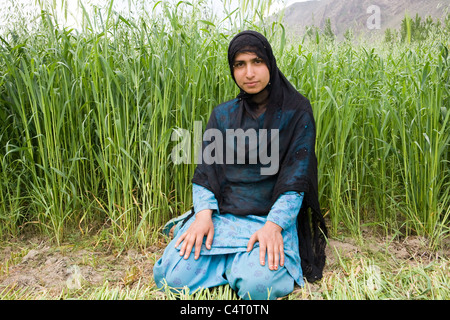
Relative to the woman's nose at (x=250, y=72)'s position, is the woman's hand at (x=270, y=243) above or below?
below

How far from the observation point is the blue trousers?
1434mm

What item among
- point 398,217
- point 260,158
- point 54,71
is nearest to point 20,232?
point 54,71

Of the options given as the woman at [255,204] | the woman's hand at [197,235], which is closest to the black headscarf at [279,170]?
the woman at [255,204]

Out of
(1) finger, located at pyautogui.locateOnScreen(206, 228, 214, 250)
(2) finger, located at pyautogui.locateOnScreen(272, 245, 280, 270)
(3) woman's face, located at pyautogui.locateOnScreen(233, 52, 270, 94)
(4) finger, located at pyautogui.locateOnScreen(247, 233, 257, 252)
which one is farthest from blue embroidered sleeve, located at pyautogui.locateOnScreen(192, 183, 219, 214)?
(3) woman's face, located at pyautogui.locateOnScreen(233, 52, 270, 94)

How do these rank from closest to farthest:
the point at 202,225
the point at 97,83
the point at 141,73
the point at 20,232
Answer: the point at 202,225 < the point at 97,83 < the point at 141,73 < the point at 20,232

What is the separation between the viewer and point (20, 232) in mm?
2270

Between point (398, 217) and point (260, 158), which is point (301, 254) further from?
point (398, 217)

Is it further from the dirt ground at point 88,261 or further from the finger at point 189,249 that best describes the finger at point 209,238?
the dirt ground at point 88,261

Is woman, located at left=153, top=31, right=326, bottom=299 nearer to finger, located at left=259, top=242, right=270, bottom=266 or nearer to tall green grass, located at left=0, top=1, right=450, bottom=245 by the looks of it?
finger, located at left=259, top=242, right=270, bottom=266

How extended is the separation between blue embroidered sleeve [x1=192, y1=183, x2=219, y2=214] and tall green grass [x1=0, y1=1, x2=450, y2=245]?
15.0 inches

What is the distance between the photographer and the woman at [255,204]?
4.86 feet

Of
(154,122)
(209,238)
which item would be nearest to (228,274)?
(209,238)
